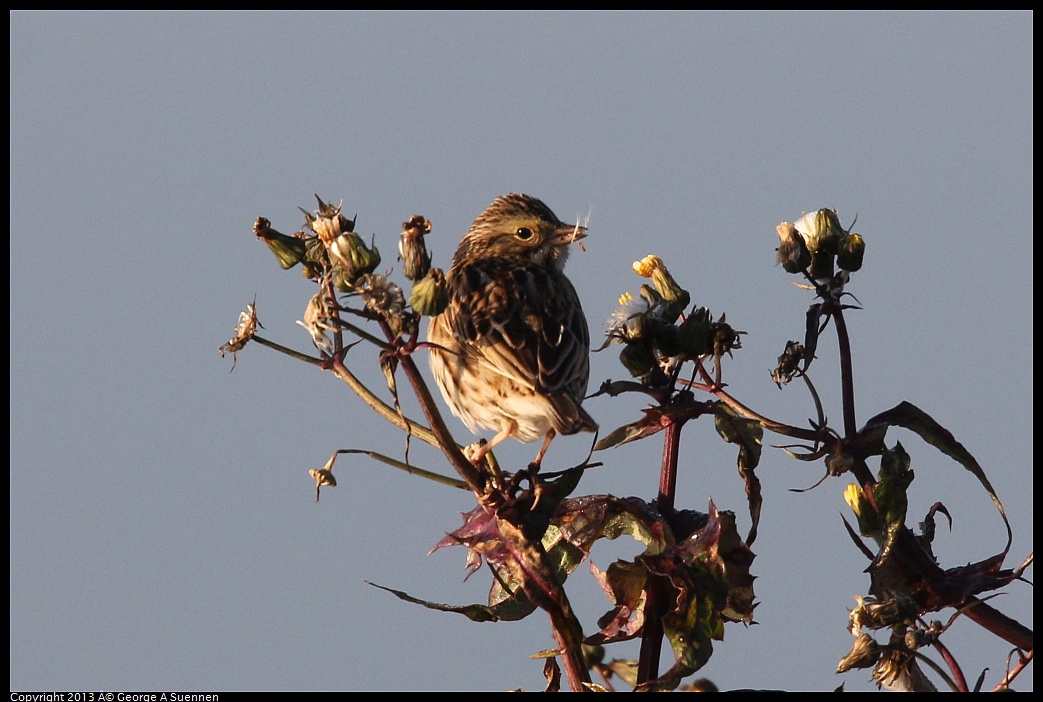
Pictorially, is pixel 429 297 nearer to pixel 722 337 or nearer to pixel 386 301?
pixel 386 301

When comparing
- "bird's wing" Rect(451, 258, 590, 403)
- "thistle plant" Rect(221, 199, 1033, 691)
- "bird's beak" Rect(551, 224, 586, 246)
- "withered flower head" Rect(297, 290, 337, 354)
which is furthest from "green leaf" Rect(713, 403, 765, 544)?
"bird's beak" Rect(551, 224, 586, 246)

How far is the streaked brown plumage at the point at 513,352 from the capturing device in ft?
17.1

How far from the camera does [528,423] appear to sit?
5.56 m

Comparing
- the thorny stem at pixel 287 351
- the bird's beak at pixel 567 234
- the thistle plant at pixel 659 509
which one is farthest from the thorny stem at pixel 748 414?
the bird's beak at pixel 567 234

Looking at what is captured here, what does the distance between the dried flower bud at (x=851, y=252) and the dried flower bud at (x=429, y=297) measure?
154cm

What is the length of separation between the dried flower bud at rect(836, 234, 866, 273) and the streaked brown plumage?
1164 mm

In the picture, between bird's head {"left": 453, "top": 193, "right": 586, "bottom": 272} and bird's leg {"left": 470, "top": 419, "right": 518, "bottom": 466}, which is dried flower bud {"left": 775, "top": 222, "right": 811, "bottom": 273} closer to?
bird's leg {"left": 470, "top": 419, "right": 518, "bottom": 466}

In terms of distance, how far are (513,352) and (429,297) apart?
6.71ft

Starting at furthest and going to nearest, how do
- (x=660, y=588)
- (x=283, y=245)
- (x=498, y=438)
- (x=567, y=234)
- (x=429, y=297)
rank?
(x=567, y=234), (x=498, y=438), (x=660, y=588), (x=283, y=245), (x=429, y=297)

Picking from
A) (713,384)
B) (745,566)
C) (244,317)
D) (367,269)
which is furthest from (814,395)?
(244,317)

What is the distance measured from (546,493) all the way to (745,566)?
61 centimetres

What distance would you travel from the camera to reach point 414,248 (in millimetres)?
3383

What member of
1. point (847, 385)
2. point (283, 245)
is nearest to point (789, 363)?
point (847, 385)
